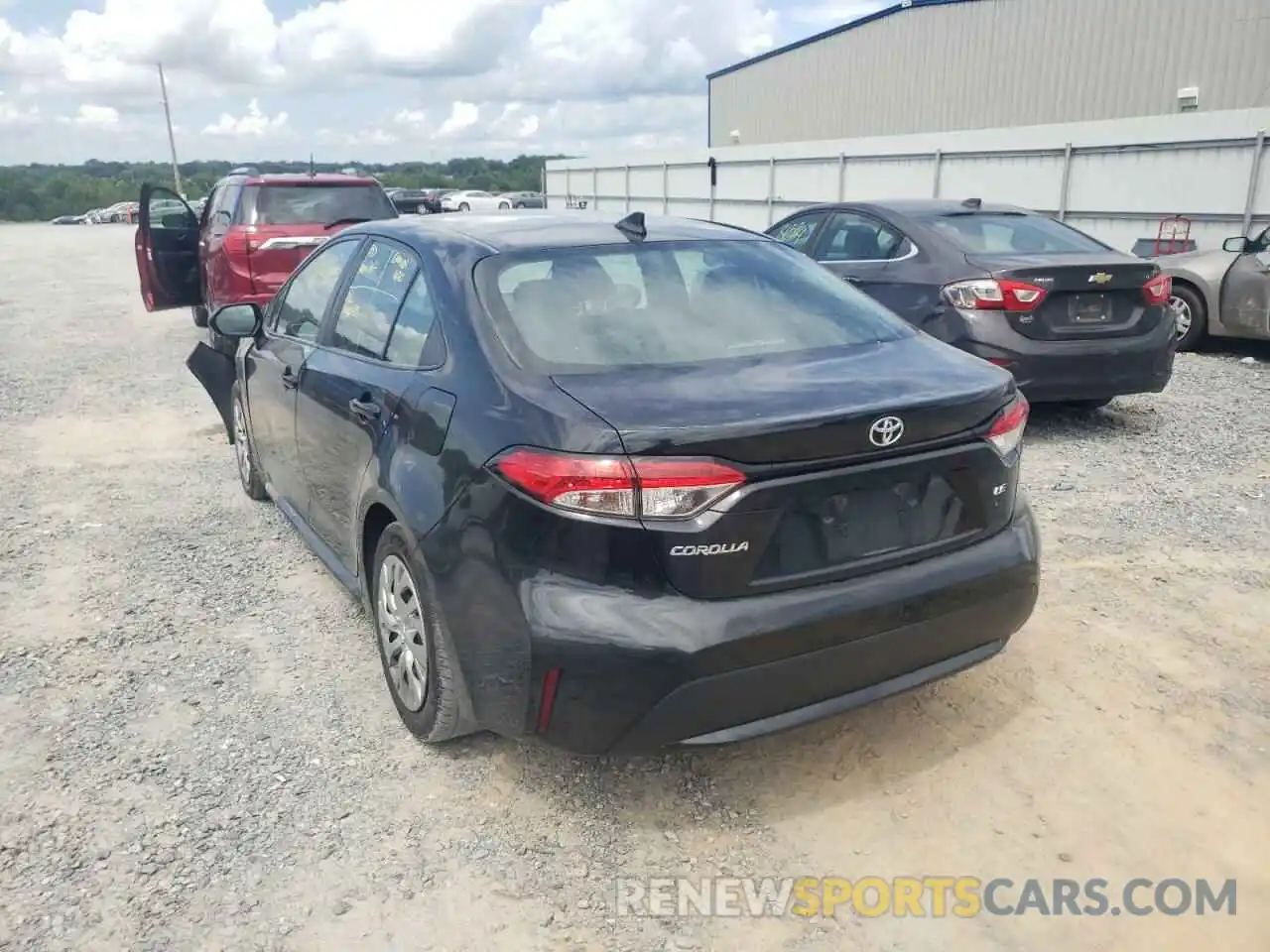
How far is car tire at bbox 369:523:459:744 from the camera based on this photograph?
2906 mm

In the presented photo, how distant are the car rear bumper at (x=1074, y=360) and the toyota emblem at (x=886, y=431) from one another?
3.92 metres

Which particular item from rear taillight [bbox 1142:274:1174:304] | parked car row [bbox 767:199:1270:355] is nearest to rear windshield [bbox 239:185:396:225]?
parked car row [bbox 767:199:1270:355]

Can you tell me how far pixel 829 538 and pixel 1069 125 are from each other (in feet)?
46.0

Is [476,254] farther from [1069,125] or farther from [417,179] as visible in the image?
[417,179]

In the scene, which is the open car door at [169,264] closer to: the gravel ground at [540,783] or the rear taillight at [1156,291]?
the gravel ground at [540,783]

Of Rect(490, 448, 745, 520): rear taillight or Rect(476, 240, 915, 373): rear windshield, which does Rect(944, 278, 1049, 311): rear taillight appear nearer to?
Rect(476, 240, 915, 373): rear windshield

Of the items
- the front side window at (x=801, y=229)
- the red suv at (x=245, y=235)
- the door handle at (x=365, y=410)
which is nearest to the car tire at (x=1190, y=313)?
the front side window at (x=801, y=229)

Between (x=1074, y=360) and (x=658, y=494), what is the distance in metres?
4.66

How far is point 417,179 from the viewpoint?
67.4m

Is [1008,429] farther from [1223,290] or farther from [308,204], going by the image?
[308,204]

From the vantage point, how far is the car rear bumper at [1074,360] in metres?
6.16

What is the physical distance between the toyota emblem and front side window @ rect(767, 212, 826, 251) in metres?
5.44

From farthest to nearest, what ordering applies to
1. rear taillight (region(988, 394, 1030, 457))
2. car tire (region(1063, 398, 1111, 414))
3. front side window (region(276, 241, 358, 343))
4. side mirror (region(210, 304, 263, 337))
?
car tire (region(1063, 398, 1111, 414))
side mirror (region(210, 304, 263, 337))
front side window (region(276, 241, 358, 343))
rear taillight (region(988, 394, 1030, 457))

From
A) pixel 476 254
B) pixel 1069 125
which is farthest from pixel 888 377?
pixel 1069 125
